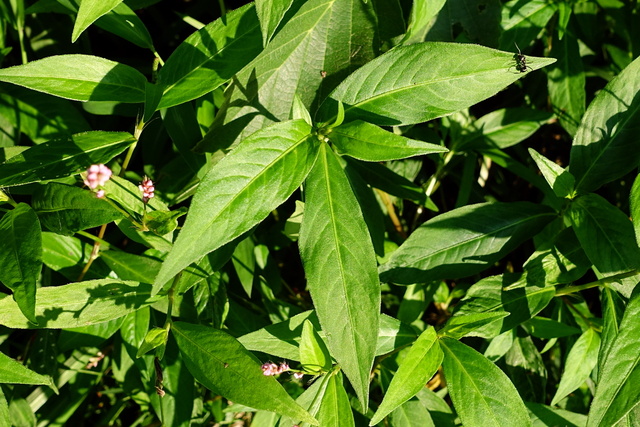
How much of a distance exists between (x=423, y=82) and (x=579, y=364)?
113 cm

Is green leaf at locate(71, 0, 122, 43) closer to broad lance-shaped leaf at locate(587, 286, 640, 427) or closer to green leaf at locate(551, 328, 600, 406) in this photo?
broad lance-shaped leaf at locate(587, 286, 640, 427)

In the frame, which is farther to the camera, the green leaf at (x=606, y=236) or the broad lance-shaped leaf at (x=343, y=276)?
the green leaf at (x=606, y=236)

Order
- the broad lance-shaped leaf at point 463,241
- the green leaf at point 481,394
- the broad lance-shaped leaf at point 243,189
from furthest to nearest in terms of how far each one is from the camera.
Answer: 1. the broad lance-shaped leaf at point 463,241
2. the green leaf at point 481,394
3. the broad lance-shaped leaf at point 243,189

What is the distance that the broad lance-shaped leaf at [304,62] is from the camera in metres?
1.92

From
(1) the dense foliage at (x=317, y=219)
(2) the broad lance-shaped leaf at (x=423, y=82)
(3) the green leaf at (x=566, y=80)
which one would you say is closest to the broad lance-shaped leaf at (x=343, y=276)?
(1) the dense foliage at (x=317, y=219)

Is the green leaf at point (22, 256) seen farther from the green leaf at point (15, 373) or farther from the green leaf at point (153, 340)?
the green leaf at point (153, 340)

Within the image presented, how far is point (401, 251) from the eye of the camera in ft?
6.16

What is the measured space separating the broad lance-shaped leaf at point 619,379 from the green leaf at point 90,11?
4.72 feet

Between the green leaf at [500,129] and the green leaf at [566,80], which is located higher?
the green leaf at [566,80]

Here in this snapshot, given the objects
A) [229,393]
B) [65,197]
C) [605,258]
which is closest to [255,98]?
[65,197]

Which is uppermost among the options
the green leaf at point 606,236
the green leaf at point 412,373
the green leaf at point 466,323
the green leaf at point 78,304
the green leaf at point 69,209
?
the green leaf at point 69,209

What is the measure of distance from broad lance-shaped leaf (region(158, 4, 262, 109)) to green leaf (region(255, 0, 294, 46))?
9.7 inches

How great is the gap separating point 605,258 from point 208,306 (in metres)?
1.16

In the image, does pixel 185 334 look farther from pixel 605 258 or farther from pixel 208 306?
pixel 605 258
